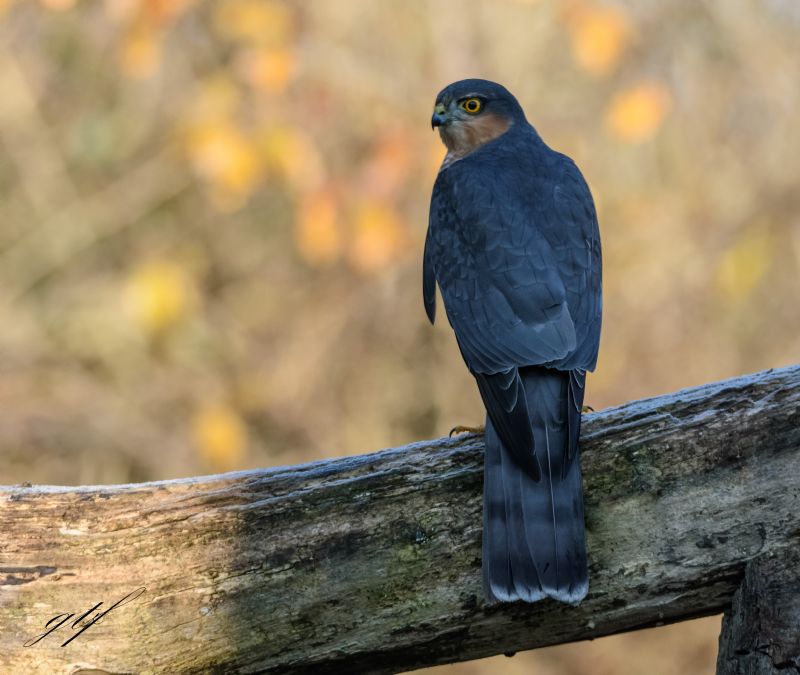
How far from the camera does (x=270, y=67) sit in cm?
630

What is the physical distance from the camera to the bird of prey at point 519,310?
2566 mm

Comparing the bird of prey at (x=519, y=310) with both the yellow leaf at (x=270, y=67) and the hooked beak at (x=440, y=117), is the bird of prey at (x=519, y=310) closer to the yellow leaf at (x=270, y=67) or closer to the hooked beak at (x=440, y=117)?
the hooked beak at (x=440, y=117)

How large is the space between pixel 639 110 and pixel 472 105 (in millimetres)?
2219

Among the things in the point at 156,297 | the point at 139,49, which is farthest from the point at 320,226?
the point at 139,49

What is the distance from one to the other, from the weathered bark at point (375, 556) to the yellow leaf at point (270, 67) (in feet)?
13.2

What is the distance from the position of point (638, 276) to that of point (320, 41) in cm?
245

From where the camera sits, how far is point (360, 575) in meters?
2.61

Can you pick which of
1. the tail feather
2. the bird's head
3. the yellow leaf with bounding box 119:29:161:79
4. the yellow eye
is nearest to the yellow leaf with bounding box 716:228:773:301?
the bird's head

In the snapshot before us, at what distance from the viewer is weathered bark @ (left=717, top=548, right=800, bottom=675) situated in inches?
96.7

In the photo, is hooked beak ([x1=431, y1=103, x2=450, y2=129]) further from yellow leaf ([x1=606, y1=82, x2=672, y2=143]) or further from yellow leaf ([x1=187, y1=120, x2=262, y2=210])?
yellow leaf ([x1=187, y1=120, x2=262, y2=210])

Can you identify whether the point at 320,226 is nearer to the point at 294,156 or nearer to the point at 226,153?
the point at 294,156

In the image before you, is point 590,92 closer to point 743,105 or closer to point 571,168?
point 743,105

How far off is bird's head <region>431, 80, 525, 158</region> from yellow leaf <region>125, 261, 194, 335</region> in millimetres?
3015

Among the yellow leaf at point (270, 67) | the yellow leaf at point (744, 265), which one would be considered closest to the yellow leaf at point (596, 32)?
the yellow leaf at point (744, 265)
